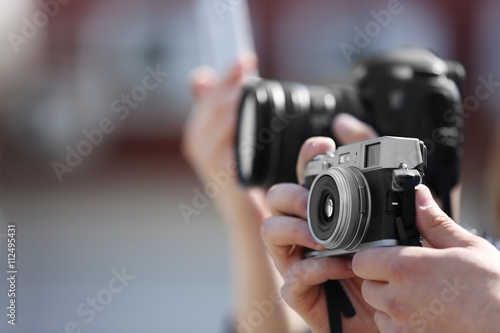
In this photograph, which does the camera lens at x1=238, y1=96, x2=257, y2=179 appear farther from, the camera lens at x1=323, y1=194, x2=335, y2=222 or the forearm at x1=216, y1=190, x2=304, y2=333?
the camera lens at x1=323, y1=194, x2=335, y2=222

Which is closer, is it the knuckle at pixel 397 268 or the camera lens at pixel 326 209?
the knuckle at pixel 397 268

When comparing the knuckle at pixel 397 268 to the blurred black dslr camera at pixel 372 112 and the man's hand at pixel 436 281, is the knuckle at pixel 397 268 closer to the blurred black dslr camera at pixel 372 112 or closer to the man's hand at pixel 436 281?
the man's hand at pixel 436 281

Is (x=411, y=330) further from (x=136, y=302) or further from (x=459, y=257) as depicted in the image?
(x=136, y=302)

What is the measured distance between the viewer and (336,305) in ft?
2.27

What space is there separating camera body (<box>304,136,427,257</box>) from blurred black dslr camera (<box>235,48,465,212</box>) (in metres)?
0.28

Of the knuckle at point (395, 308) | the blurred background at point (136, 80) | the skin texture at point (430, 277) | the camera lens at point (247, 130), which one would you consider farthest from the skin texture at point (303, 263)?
the blurred background at point (136, 80)

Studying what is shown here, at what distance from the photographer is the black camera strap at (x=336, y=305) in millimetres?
687

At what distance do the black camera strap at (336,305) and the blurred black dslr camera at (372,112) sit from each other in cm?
25

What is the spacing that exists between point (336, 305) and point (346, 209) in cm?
15

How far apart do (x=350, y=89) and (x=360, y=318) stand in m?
0.45

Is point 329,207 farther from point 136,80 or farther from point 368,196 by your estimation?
point 136,80

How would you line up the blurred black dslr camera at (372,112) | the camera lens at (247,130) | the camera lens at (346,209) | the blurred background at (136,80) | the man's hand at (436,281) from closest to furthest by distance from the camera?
the man's hand at (436,281)
the camera lens at (346,209)
the blurred black dslr camera at (372,112)
the camera lens at (247,130)
the blurred background at (136,80)

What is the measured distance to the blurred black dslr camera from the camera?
888mm

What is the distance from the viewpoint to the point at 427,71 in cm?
94
